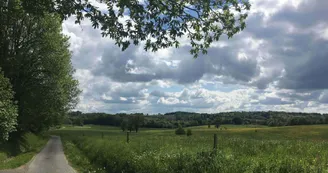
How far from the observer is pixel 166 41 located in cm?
864

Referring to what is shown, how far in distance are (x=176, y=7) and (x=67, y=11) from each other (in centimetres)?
292

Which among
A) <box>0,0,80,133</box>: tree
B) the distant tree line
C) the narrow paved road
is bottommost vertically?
the narrow paved road

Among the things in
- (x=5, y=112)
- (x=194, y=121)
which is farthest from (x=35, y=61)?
(x=194, y=121)

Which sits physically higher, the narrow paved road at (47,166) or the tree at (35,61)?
the tree at (35,61)

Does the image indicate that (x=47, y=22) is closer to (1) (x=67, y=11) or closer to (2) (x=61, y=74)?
(2) (x=61, y=74)

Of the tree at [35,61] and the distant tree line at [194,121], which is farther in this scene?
the distant tree line at [194,121]

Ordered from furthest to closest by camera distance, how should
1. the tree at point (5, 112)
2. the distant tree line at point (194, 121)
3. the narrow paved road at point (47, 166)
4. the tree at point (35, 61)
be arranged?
1. the distant tree line at point (194, 121)
2. the tree at point (35, 61)
3. the tree at point (5, 112)
4. the narrow paved road at point (47, 166)

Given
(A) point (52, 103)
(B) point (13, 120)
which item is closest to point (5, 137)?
(B) point (13, 120)

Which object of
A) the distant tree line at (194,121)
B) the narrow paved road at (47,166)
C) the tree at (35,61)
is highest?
the tree at (35,61)

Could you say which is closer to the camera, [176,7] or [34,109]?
[176,7]

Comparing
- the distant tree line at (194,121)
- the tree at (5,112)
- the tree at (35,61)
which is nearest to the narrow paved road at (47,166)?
the tree at (5,112)

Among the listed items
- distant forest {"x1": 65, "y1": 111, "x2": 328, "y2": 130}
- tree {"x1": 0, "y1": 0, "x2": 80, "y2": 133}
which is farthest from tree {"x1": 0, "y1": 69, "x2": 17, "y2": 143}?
distant forest {"x1": 65, "y1": 111, "x2": 328, "y2": 130}

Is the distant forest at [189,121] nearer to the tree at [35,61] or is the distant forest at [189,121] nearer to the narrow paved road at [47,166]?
the tree at [35,61]

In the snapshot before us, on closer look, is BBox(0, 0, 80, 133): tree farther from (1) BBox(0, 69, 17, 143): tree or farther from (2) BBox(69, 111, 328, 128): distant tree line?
(2) BBox(69, 111, 328, 128): distant tree line
